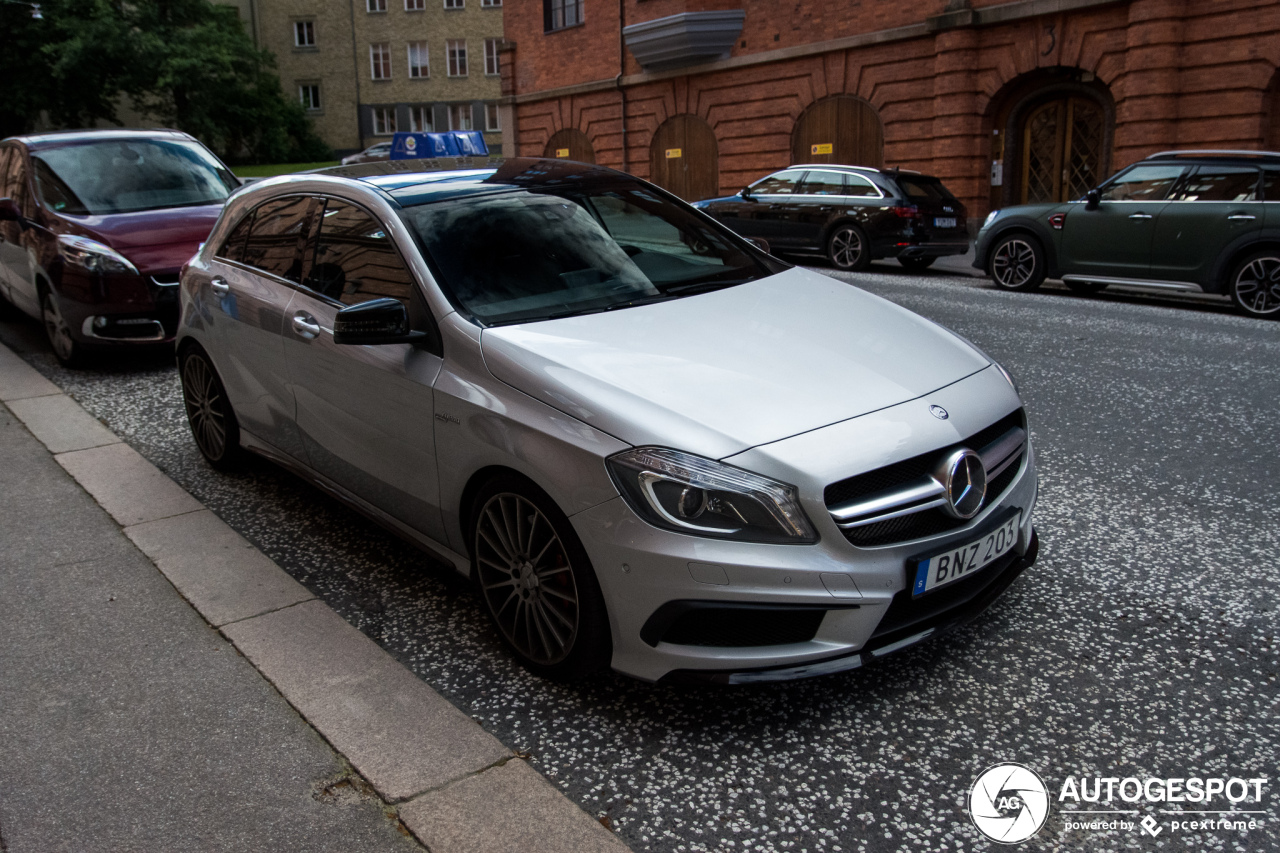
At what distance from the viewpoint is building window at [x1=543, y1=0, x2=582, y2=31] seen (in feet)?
101

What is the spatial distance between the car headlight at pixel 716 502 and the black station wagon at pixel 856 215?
1354 centimetres

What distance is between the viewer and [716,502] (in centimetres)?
270

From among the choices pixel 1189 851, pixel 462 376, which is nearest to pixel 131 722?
pixel 462 376

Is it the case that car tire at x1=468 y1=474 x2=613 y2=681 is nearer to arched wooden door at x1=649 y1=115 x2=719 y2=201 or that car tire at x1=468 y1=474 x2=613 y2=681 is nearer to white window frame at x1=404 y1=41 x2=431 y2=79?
arched wooden door at x1=649 y1=115 x2=719 y2=201

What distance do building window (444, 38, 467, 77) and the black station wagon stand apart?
4797cm

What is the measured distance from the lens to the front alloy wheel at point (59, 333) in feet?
26.4

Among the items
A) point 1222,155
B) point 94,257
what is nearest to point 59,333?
point 94,257

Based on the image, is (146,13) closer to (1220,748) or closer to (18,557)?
(18,557)

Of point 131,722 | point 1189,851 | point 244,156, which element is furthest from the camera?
point 244,156

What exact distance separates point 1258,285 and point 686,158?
19.3 m

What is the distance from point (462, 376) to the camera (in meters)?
3.31

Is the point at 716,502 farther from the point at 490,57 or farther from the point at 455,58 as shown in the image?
the point at 455,58

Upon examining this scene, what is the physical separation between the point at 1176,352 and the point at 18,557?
8201 mm

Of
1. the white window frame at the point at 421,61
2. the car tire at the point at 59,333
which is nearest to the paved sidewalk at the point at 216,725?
Answer: the car tire at the point at 59,333
